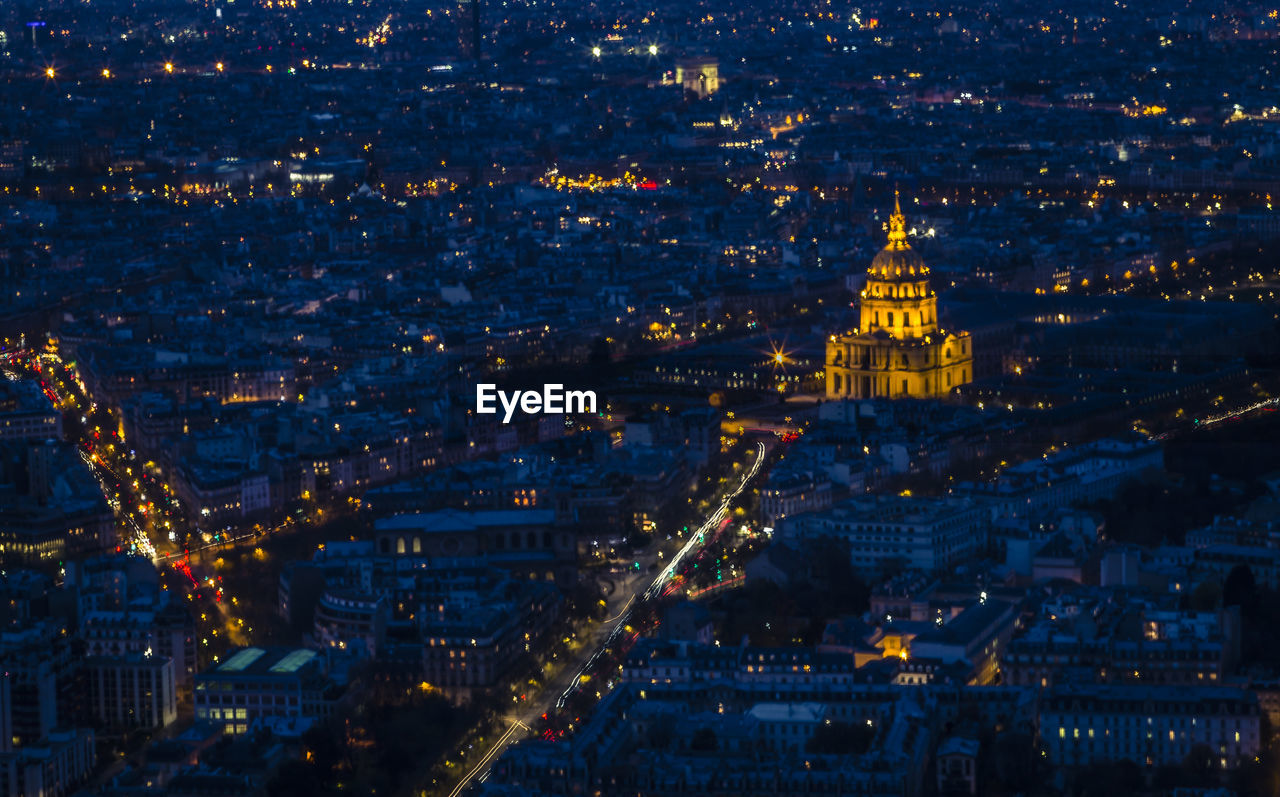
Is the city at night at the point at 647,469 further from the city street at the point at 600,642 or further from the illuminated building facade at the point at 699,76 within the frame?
the illuminated building facade at the point at 699,76

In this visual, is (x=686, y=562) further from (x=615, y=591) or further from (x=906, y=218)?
(x=906, y=218)

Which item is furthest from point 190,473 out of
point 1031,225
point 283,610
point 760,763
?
point 1031,225

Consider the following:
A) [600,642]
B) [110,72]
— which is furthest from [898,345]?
[110,72]

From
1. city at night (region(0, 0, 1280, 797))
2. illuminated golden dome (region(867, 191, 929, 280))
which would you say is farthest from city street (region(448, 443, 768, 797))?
illuminated golden dome (region(867, 191, 929, 280))

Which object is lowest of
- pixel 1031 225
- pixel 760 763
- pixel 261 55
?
pixel 760 763

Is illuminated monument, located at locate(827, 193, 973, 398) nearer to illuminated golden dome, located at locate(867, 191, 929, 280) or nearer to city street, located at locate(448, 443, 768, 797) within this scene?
illuminated golden dome, located at locate(867, 191, 929, 280)

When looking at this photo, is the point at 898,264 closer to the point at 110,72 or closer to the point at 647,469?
the point at 647,469

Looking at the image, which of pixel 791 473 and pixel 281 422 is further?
pixel 281 422
